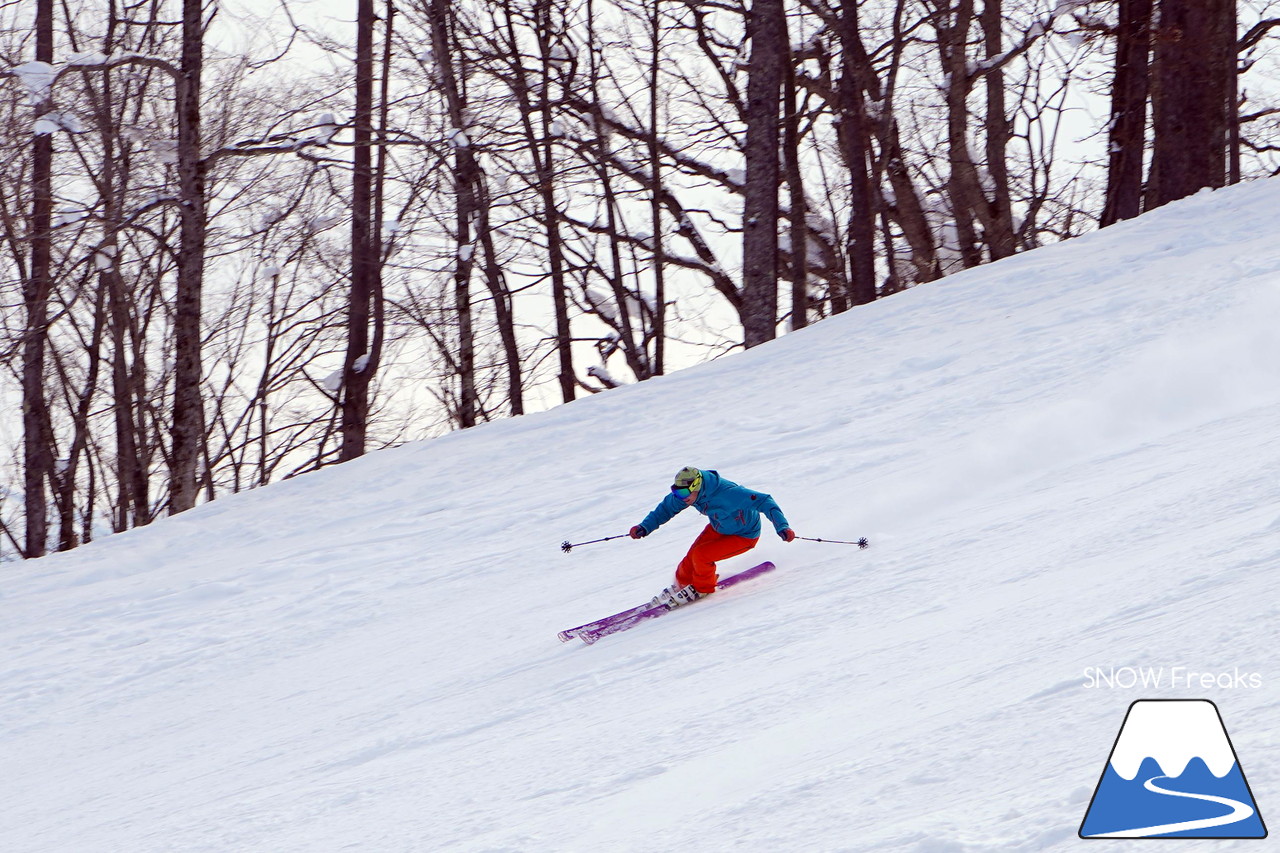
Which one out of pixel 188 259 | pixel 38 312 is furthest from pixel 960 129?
pixel 38 312

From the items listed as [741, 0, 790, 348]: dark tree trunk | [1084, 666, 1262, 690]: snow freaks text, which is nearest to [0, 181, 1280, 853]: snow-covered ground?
[1084, 666, 1262, 690]: snow freaks text

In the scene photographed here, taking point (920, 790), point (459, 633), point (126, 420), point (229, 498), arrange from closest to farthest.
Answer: point (920, 790), point (459, 633), point (229, 498), point (126, 420)

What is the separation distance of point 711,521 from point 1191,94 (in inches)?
409

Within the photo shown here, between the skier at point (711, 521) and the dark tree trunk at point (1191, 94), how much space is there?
10.1 metres

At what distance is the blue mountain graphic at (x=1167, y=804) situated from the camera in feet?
9.73

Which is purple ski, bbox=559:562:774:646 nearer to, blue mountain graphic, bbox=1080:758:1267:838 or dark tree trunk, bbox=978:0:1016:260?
blue mountain graphic, bbox=1080:758:1267:838

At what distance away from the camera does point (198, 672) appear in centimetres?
813

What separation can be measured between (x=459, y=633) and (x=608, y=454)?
160 inches

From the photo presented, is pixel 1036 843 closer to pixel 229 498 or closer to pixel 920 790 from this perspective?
pixel 920 790

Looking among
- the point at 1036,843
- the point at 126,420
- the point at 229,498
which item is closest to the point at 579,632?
the point at 1036,843

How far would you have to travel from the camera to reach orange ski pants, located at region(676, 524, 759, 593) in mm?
7445

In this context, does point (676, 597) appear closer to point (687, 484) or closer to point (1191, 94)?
point (687, 484)

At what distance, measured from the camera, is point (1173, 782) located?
3.20 metres

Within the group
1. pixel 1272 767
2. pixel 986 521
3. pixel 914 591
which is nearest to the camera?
pixel 1272 767
